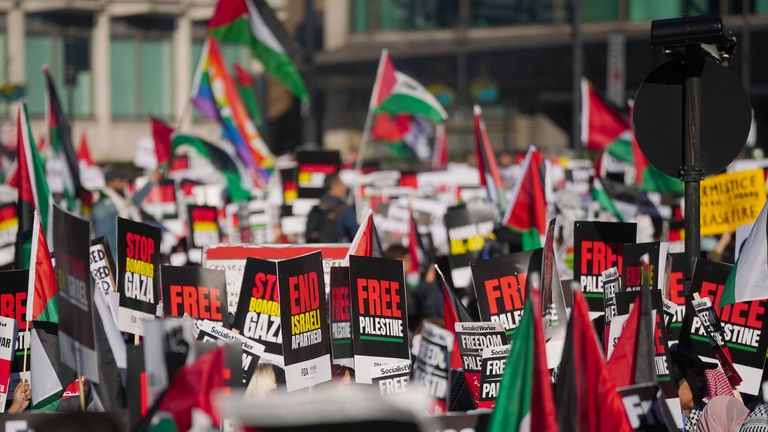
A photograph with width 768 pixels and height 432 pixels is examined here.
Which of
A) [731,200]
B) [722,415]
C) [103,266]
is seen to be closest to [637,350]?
[722,415]

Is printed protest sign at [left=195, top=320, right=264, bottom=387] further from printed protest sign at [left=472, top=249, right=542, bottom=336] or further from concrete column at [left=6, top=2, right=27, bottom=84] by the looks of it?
concrete column at [left=6, top=2, right=27, bottom=84]

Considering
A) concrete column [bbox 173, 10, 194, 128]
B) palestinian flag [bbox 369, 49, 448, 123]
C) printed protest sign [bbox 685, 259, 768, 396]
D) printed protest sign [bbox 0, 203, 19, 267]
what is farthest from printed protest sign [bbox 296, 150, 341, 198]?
concrete column [bbox 173, 10, 194, 128]

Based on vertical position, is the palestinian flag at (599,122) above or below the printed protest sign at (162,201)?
above

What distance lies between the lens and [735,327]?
7.09 m

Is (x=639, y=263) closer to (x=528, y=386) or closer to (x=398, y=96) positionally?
(x=528, y=386)

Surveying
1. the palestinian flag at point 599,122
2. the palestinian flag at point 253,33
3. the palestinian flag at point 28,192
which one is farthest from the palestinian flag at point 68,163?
the palestinian flag at point 599,122

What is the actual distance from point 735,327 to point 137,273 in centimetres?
312

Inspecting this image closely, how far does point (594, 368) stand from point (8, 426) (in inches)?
92.5

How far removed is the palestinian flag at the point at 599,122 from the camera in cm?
1524

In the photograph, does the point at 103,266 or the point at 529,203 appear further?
the point at 529,203

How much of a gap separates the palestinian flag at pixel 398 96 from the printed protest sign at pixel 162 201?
253 cm

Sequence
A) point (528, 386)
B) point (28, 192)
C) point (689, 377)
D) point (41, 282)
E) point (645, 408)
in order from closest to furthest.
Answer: point (528, 386) < point (645, 408) < point (41, 282) < point (689, 377) < point (28, 192)

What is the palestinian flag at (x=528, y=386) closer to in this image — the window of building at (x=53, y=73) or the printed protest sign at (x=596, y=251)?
the printed protest sign at (x=596, y=251)

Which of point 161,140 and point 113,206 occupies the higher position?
point 161,140
